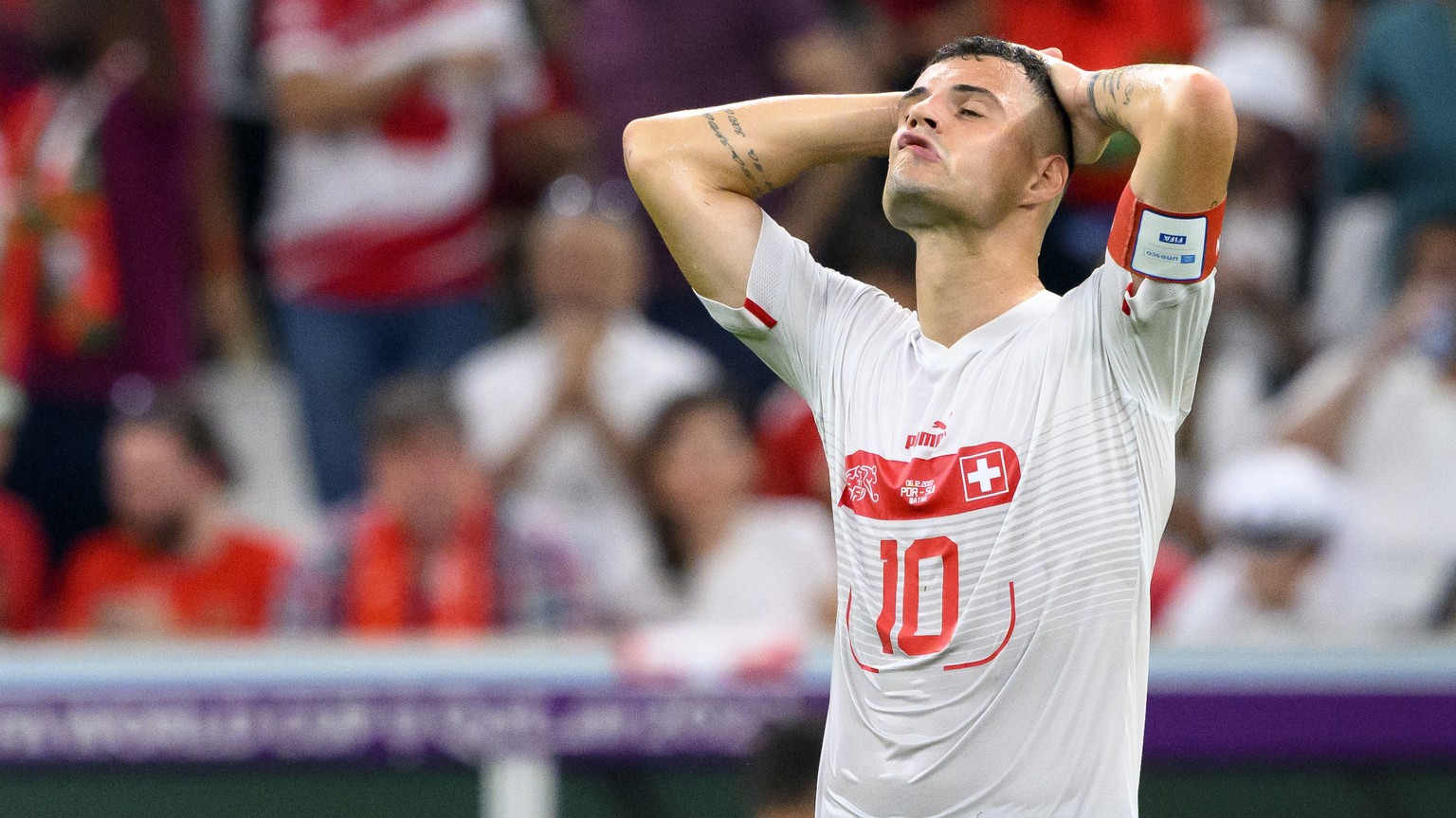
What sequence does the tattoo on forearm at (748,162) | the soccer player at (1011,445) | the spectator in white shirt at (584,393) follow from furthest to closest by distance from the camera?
the spectator in white shirt at (584,393)
the tattoo on forearm at (748,162)
the soccer player at (1011,445)

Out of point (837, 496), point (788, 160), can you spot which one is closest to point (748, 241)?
point (788, 160)

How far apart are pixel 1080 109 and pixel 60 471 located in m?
4.68

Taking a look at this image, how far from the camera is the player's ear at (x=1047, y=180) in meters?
3.20

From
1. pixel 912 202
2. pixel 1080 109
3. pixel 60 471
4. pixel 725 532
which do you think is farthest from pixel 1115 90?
pixel 60 471

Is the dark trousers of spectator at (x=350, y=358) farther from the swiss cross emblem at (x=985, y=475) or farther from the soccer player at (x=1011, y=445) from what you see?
the swiss cross emblem at (x=985, y=475)

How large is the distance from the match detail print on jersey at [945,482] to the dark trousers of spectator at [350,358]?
3976 millimetres

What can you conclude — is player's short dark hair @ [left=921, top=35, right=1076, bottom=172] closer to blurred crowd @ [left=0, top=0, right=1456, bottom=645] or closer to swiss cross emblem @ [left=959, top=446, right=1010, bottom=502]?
swiss cross emblem @ [left=959, top=446, right=1010, bottom=502]

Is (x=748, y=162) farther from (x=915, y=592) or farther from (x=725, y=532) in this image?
(x=725, y=532)

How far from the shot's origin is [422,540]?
605 cm

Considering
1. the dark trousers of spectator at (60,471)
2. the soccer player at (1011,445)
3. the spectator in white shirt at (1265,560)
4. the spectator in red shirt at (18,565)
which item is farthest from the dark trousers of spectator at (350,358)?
the soccer player at (1011,445)

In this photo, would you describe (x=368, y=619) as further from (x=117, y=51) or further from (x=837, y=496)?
(x=837, y=496)

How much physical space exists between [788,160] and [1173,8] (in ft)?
14.7

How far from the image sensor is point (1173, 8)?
7.53m

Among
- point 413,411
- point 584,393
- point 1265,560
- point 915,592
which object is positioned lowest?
point 1265,560
